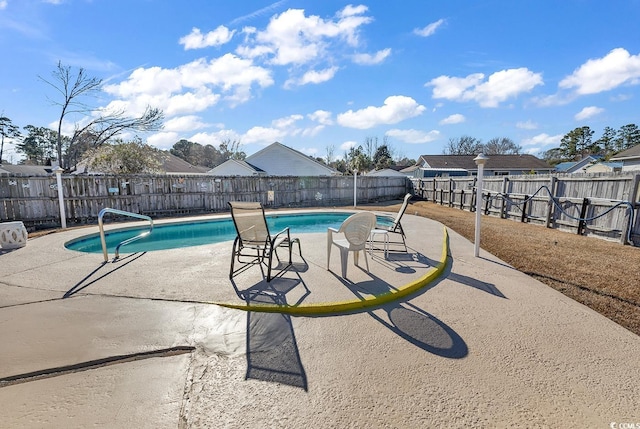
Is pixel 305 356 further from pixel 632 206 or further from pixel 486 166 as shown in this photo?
pixel 486 166

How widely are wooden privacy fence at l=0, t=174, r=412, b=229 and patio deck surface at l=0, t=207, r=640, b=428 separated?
924cm

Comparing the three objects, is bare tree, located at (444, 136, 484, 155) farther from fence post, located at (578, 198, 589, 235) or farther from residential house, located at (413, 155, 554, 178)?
fence post, located at (578, 198, 589, 235)

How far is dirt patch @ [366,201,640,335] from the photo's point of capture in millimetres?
3675

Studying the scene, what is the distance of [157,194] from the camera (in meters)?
13.8

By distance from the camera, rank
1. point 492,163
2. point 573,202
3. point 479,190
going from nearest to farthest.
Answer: point 479,190 < point 573,202 < point 492,163

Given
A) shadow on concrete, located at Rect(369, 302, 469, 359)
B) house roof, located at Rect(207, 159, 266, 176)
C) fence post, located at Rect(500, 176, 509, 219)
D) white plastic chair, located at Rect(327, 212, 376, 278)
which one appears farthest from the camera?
house roof, located at Rect(207, 159, 266, 176)

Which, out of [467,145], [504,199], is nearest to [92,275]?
[504,199]

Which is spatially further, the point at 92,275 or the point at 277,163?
the point at 277,163

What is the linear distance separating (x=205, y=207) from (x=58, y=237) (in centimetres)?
735

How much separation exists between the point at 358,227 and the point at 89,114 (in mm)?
21304

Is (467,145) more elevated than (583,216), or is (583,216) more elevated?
(467,145)

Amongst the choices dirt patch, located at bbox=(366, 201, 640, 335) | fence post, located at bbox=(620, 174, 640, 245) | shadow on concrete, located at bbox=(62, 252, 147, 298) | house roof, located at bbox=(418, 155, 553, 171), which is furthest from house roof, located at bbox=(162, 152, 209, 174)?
house roof, located at bbox=(418, 155, 553, 171)

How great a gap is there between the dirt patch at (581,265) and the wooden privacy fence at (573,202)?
0.50 metres

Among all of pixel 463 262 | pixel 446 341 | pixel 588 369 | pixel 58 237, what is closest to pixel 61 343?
pixel 446 341
